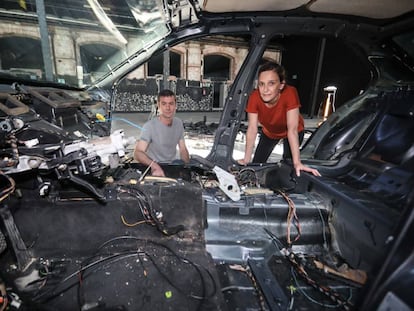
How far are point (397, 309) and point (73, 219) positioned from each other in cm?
176

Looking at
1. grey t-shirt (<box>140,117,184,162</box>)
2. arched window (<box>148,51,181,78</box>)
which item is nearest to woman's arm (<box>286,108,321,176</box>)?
grey t-shirt (<box>140,117,184,162</box>)

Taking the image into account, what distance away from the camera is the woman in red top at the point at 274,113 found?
7.38ft

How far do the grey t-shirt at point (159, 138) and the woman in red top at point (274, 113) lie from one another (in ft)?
2.90

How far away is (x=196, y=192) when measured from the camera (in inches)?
67.8

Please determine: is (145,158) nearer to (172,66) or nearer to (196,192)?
(196,192)

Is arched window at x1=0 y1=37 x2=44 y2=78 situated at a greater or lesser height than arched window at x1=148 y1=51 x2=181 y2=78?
lesser

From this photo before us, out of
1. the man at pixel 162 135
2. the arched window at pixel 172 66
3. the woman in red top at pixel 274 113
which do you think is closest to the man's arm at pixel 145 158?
the man at pixel 162 135

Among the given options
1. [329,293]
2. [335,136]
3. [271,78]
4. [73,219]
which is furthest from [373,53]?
[73,219]

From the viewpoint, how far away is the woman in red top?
2.25 m

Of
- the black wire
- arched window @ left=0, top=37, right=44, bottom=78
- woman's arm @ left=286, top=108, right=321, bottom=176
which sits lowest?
the black wire

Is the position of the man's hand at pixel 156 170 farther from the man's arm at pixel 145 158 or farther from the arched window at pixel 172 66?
the arched window at pixel 172 66

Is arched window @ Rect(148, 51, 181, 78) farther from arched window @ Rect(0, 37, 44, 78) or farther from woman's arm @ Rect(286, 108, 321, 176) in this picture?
woman's arm @ Rect(286, 108, 321, 176)

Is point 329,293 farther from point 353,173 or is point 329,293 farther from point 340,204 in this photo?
point 353,173

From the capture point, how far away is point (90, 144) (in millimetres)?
1495
